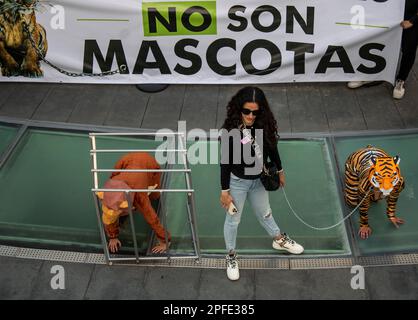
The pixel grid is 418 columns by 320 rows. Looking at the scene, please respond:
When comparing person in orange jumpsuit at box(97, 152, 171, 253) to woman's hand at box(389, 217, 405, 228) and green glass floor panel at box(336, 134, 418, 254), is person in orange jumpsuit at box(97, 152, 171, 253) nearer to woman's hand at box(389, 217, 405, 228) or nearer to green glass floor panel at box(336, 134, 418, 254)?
green glass floor panel at box(336, 134, 418, 254)

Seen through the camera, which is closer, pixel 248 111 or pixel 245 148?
pixel 248 111

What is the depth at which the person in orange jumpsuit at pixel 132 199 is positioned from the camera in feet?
15.3

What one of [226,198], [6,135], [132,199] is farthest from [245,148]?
[6,135]

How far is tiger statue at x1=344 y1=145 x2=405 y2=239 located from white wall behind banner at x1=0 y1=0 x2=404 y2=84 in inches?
98.7

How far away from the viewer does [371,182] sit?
4.63 m

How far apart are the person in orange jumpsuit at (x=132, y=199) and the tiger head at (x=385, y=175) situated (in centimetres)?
209

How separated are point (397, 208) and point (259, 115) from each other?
2.38 m

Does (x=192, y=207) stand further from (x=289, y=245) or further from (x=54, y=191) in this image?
(x=54, y=191)

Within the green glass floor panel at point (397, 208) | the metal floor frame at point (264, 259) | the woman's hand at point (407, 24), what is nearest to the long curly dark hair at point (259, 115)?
the metal floor frame at point (264, 259)

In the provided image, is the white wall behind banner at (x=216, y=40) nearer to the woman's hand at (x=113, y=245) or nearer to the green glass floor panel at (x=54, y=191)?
the green glass floor panel at (x=54, y=191)

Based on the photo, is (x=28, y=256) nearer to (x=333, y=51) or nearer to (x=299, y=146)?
(x=299, y=146)

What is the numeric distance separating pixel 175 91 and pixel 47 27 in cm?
208
